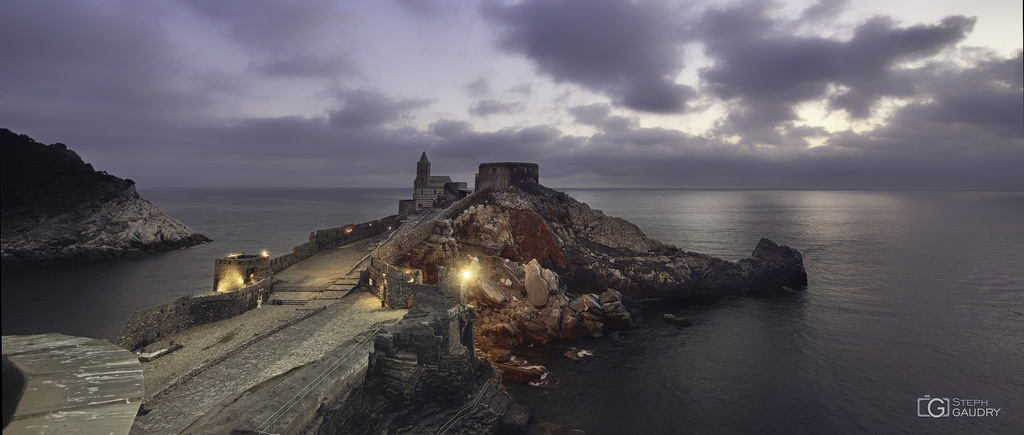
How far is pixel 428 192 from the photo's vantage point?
63.9m

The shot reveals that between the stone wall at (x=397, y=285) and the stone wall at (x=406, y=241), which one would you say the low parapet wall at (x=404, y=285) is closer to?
the stone wall at (x=397, y=285)

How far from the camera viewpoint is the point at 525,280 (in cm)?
3222

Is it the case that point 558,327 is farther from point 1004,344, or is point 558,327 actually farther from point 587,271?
point 1004,344

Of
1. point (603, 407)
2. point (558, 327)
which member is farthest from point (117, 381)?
point (558, 327)

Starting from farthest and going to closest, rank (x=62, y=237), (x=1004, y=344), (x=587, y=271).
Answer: (x=62, y=237)
(x=587, y=271)
(x=1004, y=344)

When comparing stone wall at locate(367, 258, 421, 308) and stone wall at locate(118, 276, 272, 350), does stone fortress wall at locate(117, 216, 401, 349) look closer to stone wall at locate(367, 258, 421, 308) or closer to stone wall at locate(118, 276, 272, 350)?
stone wall at locate(118, 276, 272, 350)

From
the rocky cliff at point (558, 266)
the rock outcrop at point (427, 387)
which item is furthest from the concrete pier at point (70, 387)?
the rocky cliff at point (558, 266)

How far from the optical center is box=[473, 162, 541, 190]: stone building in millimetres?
46875

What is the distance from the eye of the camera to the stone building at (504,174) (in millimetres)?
46875

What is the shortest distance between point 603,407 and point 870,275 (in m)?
48.0

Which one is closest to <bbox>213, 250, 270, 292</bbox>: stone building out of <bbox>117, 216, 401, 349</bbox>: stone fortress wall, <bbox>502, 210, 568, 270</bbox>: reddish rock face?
<bbox>117, 216, 401, 349</bbox>: stone fortress wall

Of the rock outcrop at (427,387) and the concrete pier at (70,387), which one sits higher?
the concrete pier at (70,387)

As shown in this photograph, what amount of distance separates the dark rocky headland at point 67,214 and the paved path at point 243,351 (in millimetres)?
5773

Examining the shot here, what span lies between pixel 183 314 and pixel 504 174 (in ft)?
109
